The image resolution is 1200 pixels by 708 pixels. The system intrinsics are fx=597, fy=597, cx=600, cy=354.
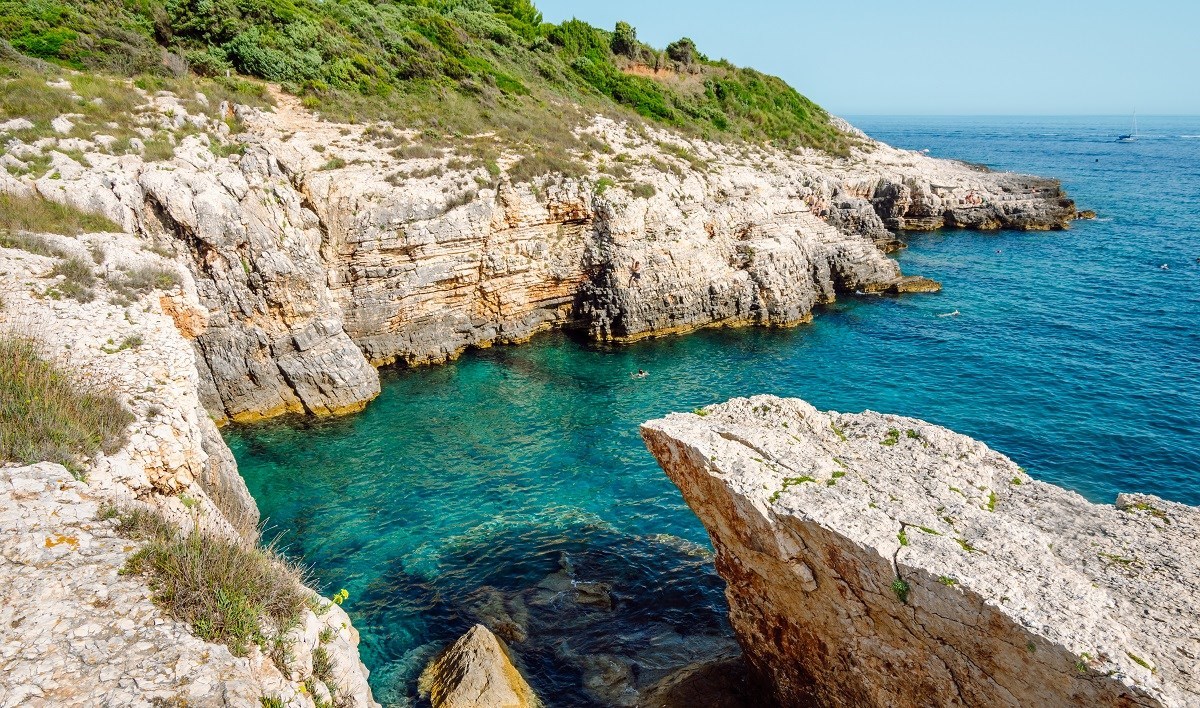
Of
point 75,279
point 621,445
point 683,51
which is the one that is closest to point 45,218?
point 75,279

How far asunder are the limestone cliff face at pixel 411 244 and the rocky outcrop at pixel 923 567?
1646 cm

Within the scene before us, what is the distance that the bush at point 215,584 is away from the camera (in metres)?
6.23

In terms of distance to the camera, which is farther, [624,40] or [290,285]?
[624,40]

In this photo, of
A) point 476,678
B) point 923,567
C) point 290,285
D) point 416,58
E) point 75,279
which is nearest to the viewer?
point 923,567

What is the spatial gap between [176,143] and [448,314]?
12248 mm

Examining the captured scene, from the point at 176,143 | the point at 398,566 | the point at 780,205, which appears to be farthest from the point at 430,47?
the point at 398,566

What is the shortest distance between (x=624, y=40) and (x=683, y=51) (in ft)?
25.7

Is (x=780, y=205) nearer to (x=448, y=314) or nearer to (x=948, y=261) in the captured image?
(x=948, y=261)

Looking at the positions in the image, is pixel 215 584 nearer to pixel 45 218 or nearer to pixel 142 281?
pixel 142 281

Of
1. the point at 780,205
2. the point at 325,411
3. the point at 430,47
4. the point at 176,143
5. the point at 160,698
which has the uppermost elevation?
the point at 430,47

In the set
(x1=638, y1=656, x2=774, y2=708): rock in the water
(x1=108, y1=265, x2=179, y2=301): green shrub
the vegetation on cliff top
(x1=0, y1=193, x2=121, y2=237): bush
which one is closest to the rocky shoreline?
(x1=108, y1=265, x2=179, y2=301): green shrub

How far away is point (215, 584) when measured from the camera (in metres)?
6.51

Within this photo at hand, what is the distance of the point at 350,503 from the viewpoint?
1831 cm

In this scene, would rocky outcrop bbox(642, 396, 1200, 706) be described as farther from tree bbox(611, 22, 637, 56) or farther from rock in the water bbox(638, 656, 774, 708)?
tree bbox(611, 22, 637, 56)
